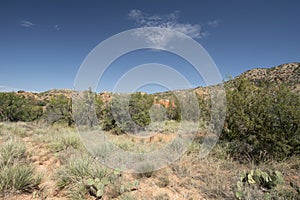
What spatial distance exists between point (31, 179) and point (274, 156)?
18.7 feet

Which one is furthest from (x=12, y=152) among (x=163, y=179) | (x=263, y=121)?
(x=263, y=121)

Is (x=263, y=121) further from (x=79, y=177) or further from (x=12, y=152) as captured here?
(x=12, y=152)

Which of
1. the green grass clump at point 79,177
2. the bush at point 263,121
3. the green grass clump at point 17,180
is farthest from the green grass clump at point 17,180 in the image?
the bush at point 263,121

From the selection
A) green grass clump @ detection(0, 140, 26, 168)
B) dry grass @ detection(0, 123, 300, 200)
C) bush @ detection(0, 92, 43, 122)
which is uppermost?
bush @ detection(0, 92, 43, 122)

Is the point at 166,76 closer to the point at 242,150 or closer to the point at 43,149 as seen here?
the point at 242,150

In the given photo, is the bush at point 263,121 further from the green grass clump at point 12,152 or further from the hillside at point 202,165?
the green grass clump at point 12,152

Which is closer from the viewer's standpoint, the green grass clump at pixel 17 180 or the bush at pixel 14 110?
the green grass clump at pixel 17 180

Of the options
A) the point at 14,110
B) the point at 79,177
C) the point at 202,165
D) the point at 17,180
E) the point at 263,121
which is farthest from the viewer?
the point at 14,110

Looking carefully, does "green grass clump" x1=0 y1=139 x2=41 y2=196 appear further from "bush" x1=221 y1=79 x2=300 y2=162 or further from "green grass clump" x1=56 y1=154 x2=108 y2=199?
"bush" x1=221 y1=79 x2=300 y2=162

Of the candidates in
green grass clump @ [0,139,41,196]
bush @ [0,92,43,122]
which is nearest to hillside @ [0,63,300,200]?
green grass clump @ [0,139,41,196]

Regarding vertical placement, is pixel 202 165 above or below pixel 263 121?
below

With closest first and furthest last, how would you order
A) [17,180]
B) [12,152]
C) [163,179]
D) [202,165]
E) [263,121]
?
[17,180] → [163,179] → [12,152] → [202,165] → [263,121]

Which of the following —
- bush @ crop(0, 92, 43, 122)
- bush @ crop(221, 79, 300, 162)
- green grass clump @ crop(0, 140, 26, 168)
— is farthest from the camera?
→ bush @ crop(0, 92, 43, 122)

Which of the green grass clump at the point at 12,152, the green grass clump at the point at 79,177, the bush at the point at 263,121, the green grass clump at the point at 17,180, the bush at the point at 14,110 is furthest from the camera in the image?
the bush at the point at 14,110
